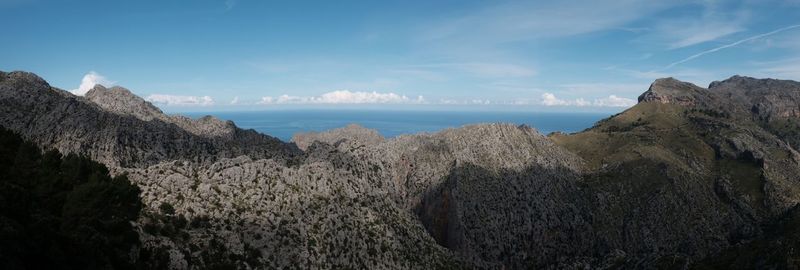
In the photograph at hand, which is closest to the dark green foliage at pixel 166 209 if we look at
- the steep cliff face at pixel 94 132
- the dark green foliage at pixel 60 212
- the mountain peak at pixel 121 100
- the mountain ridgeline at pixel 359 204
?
the mountain ridgeline at pixel 359 204

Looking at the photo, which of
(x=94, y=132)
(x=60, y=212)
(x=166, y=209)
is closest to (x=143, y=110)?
(x=94, y=132)

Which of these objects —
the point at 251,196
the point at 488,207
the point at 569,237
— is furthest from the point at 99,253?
the point at 569,237

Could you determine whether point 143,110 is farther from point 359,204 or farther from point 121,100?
point 359,204

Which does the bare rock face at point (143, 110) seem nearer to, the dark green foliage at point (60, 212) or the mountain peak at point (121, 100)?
the mountain peak at point (121, 100)

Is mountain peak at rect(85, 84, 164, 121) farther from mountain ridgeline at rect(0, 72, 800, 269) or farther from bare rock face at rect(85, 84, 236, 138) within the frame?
mountain ridgeline at rect(0, 72, 800, 269)

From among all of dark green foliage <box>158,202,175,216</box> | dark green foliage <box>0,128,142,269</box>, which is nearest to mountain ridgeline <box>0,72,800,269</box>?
dark green foliage <box>158,202,175,216</box>

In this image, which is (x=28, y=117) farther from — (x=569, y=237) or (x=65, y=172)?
(x=569, y=237)
